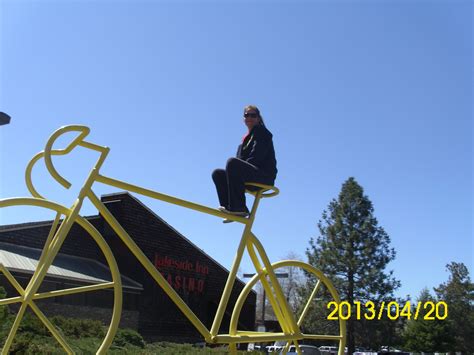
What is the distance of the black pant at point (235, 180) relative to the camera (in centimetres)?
474

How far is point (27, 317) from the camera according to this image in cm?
1097

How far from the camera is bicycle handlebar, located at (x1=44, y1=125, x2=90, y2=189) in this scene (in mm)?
3760

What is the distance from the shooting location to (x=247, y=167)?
480 cm

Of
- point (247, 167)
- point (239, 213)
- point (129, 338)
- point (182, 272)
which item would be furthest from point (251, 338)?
point (182, 272)

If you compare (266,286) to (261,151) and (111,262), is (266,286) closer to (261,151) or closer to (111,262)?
(261,151)

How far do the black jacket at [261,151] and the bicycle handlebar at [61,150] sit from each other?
1.53 meters

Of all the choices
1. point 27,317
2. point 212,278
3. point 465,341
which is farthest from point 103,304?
point 465,341

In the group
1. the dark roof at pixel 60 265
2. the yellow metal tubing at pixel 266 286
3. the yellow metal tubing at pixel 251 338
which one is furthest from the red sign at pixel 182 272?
the yellow metal tubing at pixel 251 338

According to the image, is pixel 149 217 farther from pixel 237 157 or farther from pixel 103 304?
pixel 237 157

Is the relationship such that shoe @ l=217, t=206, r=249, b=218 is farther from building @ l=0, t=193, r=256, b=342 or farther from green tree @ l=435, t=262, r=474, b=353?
green tree @ l=435, t=262, r=474, b=353

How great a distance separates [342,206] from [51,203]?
33.7 metres

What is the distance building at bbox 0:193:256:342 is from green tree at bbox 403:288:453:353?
15.7 metres

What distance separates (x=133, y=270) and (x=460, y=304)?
106 ft

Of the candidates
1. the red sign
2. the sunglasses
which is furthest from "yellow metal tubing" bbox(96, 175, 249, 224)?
the red sign
